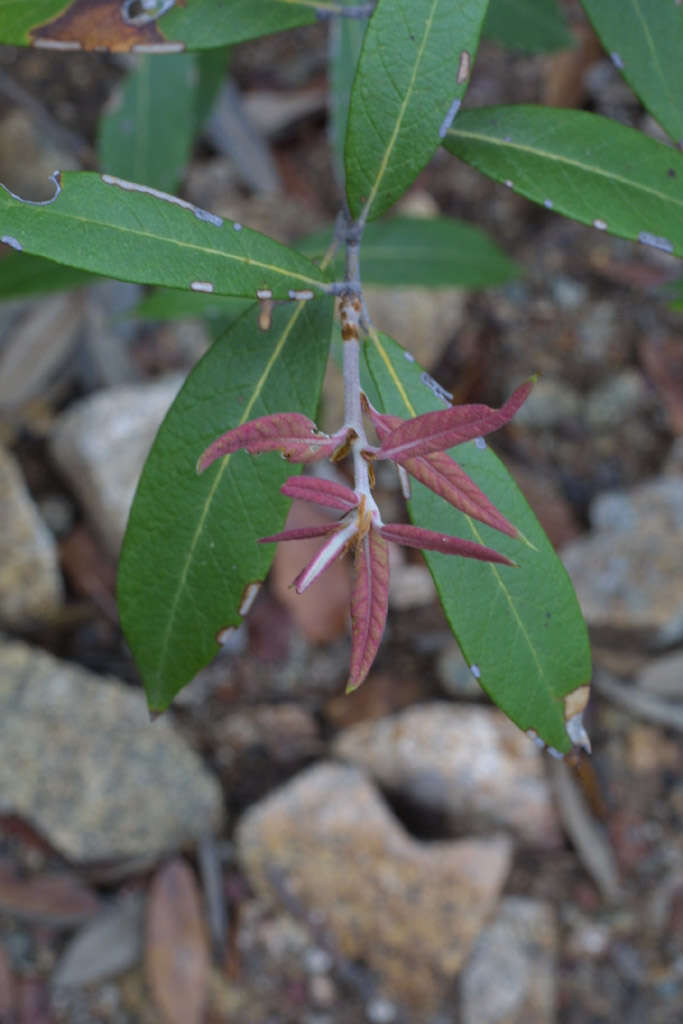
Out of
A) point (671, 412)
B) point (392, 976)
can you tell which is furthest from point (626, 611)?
point (392, 976)

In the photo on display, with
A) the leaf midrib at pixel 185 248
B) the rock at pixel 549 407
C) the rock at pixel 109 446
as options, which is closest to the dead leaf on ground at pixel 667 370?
the rock at pixel 549 407

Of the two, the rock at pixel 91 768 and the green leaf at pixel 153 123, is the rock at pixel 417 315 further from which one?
the rock at pixel 91 768

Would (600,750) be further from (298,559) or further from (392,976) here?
(298,559)

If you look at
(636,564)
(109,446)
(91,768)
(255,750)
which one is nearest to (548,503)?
(636,564)

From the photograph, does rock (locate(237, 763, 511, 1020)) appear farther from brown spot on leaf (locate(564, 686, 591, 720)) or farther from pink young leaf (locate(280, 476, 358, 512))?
pink young leaf (locate(280, 476, 358, 512))

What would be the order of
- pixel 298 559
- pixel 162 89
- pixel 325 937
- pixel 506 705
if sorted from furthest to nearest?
pixel 298 559
pixel 325 937
pixel 162 89
pixel 506 705

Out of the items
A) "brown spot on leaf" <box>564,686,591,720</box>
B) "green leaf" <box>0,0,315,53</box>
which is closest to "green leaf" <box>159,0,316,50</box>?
"green leaf" <box>0,0,315,53</box>

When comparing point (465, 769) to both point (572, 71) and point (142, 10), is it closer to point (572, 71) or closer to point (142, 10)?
point (142, 10)
